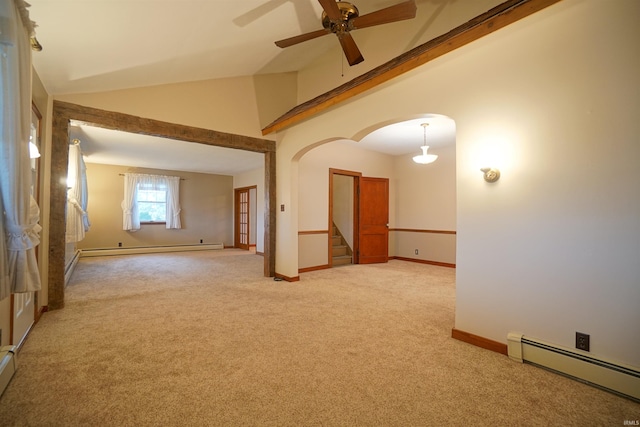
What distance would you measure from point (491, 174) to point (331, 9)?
1.84 metres

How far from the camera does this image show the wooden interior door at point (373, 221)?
630 centimetres

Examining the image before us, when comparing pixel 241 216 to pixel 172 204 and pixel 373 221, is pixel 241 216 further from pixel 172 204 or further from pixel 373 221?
pixel 373 221

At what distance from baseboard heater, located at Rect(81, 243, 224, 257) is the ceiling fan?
750 cm

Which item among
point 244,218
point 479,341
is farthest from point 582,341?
point 244,218

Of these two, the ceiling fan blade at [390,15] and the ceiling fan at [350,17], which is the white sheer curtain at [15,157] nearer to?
the ceiling fan at [350,17]

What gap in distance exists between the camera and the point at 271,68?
14.1 ft

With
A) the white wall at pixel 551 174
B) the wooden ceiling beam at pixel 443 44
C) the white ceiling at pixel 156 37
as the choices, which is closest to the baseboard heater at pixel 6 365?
the white ceiling at pixel 156 37

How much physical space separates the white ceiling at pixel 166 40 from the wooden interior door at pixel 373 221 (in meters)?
2.00

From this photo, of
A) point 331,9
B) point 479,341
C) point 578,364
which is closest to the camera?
point 578,364

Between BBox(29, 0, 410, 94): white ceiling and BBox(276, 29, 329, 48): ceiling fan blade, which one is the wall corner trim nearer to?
BBox(276, 29, 329, 48): ceiling fan blade

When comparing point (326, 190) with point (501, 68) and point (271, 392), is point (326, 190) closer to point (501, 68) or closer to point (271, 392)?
point (501, 68)

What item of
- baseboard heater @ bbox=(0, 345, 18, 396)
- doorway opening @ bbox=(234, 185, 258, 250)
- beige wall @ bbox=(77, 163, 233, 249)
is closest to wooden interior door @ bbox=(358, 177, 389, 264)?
doorway opening @ bbox=(234, 185, 258, 250)

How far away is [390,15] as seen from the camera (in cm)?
218

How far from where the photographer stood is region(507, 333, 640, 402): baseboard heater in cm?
163
